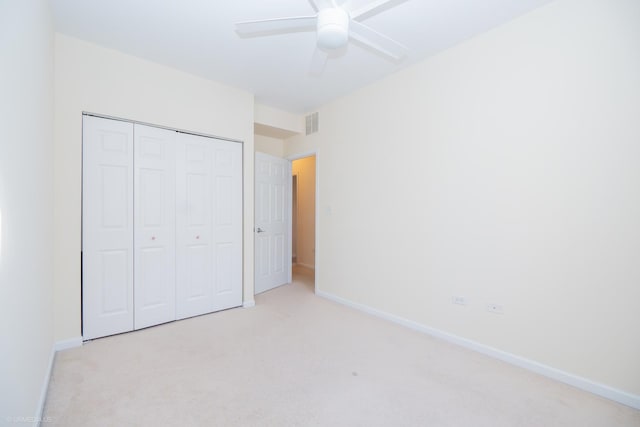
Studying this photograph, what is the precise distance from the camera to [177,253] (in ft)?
10.3

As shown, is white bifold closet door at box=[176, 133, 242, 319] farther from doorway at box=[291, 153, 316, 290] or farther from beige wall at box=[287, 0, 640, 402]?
doorway at box=[291, 153, 316, 290]

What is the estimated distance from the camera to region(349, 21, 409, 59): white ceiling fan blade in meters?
1.82

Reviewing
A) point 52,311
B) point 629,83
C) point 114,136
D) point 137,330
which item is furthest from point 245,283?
point 629,83

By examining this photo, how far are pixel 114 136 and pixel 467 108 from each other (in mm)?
3399

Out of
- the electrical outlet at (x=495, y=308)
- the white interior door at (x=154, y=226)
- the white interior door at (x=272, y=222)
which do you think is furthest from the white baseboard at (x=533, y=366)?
the white interior door at (x=154, y=226)

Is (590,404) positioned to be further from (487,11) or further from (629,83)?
(487,11)

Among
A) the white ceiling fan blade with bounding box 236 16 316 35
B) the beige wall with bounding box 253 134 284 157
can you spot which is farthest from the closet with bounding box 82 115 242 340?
the white ceiling fan blade with bounding box 236 16 316 35

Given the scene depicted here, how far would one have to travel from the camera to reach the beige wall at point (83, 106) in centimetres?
247

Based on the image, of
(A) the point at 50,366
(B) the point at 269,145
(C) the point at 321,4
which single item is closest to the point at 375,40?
(C) the point at 321,4

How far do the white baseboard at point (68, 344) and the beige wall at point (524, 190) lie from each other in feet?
9.75

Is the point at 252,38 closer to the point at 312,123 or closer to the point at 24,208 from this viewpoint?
the point at 312,123

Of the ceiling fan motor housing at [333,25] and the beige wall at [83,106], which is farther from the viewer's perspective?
the beige wall at [83,106]

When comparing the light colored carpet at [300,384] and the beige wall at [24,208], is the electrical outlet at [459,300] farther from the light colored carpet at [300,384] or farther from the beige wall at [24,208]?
the beige wall at [24,208]

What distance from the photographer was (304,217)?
6.16m
